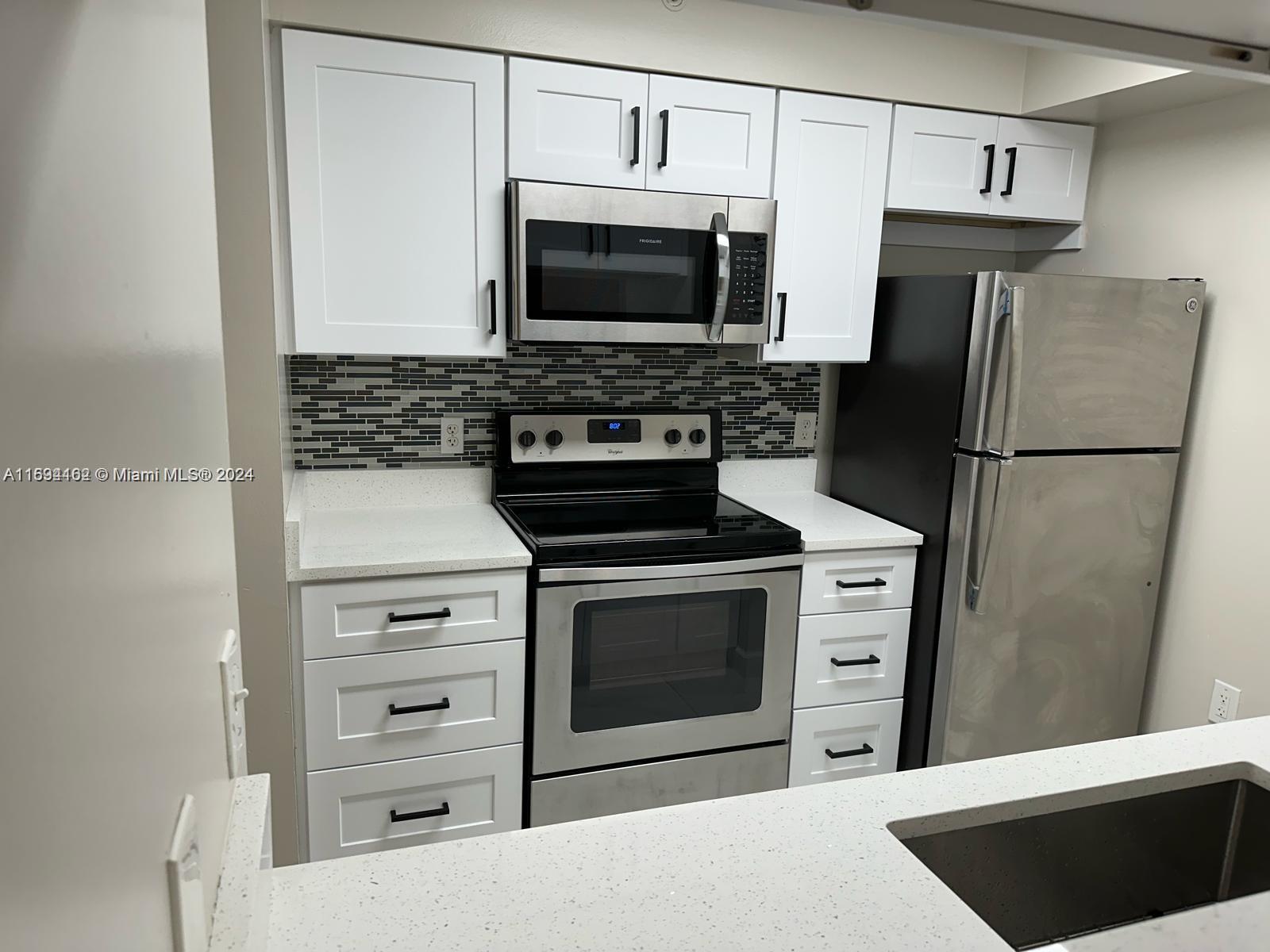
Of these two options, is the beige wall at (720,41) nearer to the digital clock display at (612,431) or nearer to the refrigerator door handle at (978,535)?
the digital clock display at (612,431)

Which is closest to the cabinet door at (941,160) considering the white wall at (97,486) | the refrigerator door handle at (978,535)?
the refrigerator door handle at (978,535)

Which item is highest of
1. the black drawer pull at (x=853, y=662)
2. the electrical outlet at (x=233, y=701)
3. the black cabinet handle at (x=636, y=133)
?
the black cabinet handle at (x=636, y=133)

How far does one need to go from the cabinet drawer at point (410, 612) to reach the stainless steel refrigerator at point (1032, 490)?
1189 mm

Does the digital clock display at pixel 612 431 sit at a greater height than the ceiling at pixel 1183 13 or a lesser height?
lesser

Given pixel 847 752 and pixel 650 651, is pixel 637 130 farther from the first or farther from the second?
pixel 847 752

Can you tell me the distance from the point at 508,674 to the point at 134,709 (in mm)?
1699

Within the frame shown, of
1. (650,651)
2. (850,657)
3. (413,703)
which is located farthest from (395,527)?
(850,657)

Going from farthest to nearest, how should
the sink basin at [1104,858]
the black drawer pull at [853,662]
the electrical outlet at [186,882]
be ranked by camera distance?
the black drawer pull at [853,662], the sink basin at [1104,858], the electrical outlet at [186,882]

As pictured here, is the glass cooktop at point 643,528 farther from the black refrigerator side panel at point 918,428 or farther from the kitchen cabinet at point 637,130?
the kitchen cabinet at point 637,130

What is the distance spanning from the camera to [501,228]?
2.21 metres

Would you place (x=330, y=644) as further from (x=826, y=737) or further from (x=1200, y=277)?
(x=1200, y=277)

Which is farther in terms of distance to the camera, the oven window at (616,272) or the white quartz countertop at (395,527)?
the oven window at (616,272)

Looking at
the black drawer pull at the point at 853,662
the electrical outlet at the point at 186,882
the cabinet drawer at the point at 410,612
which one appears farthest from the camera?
the black drawer pull at the point at 853,662

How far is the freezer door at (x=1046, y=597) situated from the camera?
2.32 metres
